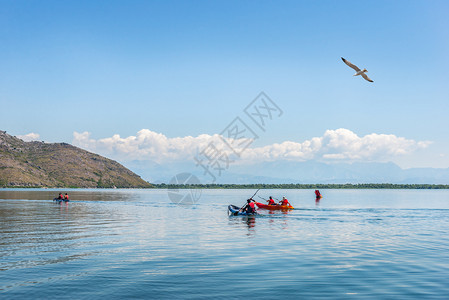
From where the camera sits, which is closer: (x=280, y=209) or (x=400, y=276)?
(x=400, y=276)

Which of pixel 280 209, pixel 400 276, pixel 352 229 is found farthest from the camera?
pixel 280 209

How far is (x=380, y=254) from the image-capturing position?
27516 mm

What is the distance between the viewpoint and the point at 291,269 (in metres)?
22.4

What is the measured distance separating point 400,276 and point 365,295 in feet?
15.9

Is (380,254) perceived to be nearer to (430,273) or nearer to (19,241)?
(430,273)

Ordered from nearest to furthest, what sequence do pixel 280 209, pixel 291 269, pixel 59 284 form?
pixel 59 284
pixel 291 269
pixel 280 209

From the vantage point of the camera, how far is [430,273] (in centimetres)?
2153

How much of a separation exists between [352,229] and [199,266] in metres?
26.1

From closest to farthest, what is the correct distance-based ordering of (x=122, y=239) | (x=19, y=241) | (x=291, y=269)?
(x=291, y=269) < (x=19, y=241) < (x=122, y=239)

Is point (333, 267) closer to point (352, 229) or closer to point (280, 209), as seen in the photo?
point (352, 229)

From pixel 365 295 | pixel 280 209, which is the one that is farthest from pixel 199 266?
pixel 280 209

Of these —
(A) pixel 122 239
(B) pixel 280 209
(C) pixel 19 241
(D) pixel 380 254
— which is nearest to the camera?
(D) pixel 380 254

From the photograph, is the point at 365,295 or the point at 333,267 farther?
the point at 333,267

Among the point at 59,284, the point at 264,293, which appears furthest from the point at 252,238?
the point at 59,284
